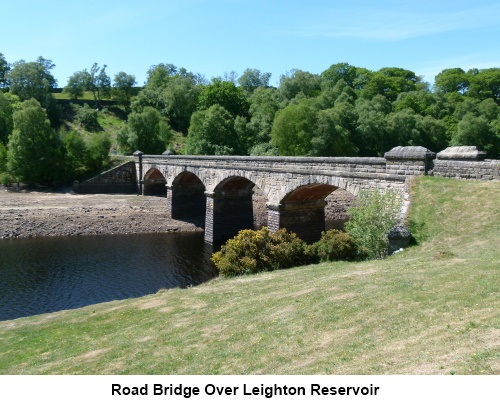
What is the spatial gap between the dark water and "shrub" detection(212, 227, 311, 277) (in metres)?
6.34

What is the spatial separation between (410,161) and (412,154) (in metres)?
0.35

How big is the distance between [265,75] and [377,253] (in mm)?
129584

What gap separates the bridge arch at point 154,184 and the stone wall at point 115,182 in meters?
2.93

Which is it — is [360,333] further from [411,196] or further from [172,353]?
[411,196]

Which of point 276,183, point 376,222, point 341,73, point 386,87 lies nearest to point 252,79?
point 341,73

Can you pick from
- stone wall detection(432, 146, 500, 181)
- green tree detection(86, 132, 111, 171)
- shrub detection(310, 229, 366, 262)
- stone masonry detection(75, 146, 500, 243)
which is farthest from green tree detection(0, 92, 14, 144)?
stone wall detection(432, 146, 500, 181)

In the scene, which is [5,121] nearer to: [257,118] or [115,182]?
[115,182]

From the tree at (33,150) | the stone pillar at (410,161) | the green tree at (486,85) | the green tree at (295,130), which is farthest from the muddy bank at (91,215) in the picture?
the green tree at (486,85)

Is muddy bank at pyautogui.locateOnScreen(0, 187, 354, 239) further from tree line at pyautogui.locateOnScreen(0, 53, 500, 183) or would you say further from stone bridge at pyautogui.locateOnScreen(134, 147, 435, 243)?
tree line at pyautogui.locateOnScreen(0, 53, 500, 183)

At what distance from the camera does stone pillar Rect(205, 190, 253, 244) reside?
1594 inches

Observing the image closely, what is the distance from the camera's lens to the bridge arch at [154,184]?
60094mm

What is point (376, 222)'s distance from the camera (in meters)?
20.3

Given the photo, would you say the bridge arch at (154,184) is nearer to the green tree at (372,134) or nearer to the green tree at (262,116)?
the green tree at (262,116)

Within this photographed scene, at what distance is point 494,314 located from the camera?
28.2 feet
